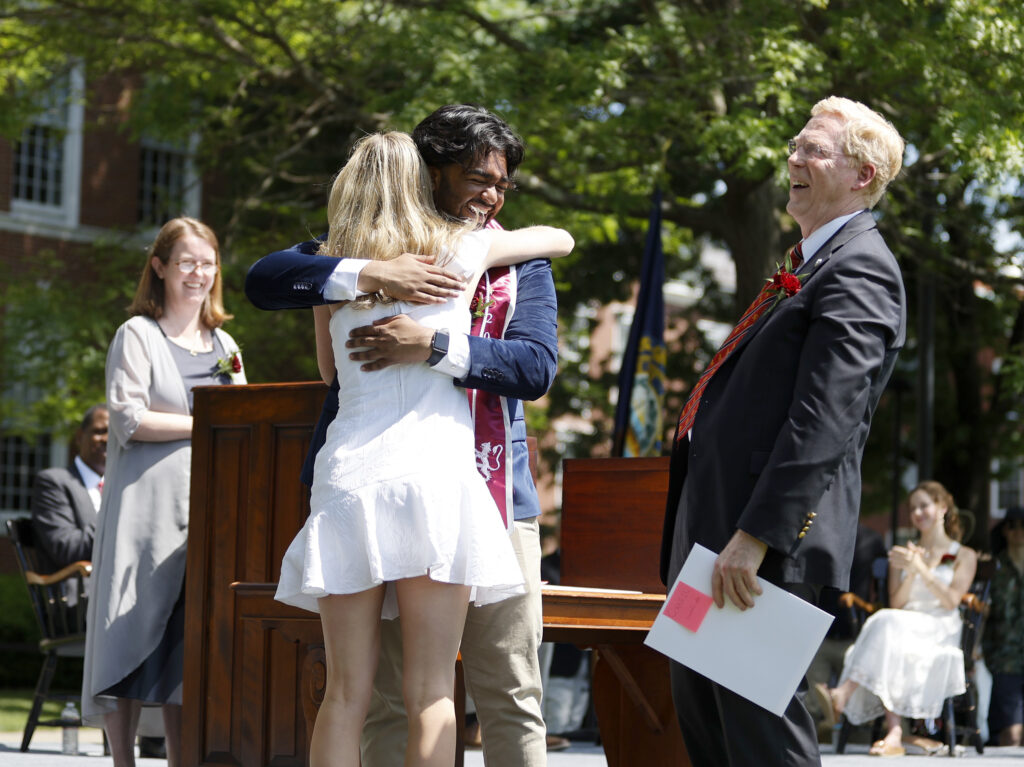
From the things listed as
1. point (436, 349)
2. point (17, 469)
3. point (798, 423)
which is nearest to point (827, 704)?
point (798, 423)

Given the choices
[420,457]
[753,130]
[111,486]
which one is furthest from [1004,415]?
[420,457]

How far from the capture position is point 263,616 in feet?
15.1

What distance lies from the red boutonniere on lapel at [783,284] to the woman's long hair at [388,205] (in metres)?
0.79

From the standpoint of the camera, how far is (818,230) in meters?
3.71

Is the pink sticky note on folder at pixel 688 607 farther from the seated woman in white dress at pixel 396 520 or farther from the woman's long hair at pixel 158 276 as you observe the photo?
the woman's long hair at pixel 158 276

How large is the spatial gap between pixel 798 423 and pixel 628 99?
9.58 meters

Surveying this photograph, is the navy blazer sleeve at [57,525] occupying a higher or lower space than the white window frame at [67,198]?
lower

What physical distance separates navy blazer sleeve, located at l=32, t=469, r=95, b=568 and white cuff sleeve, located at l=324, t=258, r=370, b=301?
5.49 metres

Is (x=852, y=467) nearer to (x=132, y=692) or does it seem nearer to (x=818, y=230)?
(x=818, y=230)

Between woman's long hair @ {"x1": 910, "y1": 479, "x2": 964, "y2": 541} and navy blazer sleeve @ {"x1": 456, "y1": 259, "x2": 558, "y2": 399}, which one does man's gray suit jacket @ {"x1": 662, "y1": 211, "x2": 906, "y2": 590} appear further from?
woman's long hair @ {"x1": 910, "y1": 479, "x2": 964, "y2": 541}

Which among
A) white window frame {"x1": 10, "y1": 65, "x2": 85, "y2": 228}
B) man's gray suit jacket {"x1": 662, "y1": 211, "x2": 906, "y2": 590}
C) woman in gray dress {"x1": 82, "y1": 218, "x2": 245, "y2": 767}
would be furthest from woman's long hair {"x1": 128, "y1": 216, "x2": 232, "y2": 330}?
white window frame {"x1": 10, "y1": 65, "x2": 85, "y2": 228}

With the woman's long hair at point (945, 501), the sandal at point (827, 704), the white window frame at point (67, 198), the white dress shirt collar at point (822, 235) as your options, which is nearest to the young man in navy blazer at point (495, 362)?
the white dress shirt collar at point (822, 235)

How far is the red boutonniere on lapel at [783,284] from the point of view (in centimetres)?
356

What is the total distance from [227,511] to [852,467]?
7.28 ft
